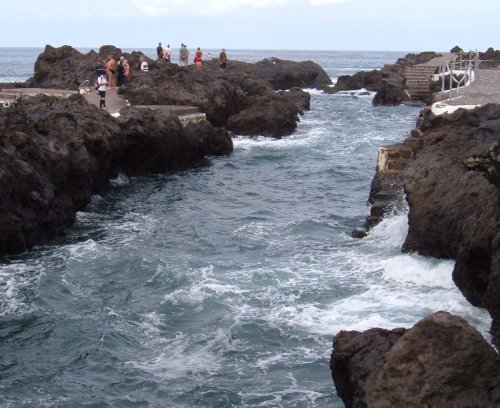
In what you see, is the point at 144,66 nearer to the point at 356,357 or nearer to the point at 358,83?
the point at 356,357

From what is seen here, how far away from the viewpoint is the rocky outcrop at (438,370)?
632cm

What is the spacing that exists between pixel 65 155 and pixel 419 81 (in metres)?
31.6

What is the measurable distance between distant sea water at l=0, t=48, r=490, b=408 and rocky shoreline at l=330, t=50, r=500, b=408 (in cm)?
60

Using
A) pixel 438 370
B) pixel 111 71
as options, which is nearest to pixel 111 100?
A: pixel 111 71

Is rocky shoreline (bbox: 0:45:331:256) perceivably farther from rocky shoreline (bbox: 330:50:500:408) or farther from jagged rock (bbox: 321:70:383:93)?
jagged rock (bbox: 321:70:383:93)

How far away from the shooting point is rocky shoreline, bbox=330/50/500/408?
6402 mm

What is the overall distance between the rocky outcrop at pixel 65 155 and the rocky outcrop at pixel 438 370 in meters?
10.7

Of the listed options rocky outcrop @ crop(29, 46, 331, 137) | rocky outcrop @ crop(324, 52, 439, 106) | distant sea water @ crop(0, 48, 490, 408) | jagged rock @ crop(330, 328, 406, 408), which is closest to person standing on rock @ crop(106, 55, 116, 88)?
rocky outcrop @ crop(29, 46, 331, 137)

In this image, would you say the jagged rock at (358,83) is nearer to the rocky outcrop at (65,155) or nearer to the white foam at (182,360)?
the rocky outcrop at (65,155)

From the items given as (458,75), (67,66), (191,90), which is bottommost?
(191,90)

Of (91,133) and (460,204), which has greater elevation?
(91,133)

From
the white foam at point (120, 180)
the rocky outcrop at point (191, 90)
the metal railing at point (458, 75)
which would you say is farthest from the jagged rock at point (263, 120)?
the white foam at point (120, 180)

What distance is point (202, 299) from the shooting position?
1305 centimetres

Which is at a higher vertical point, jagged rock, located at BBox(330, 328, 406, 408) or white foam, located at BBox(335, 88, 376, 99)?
jagged rock, located at BBox(330, 328, 406, 408)
